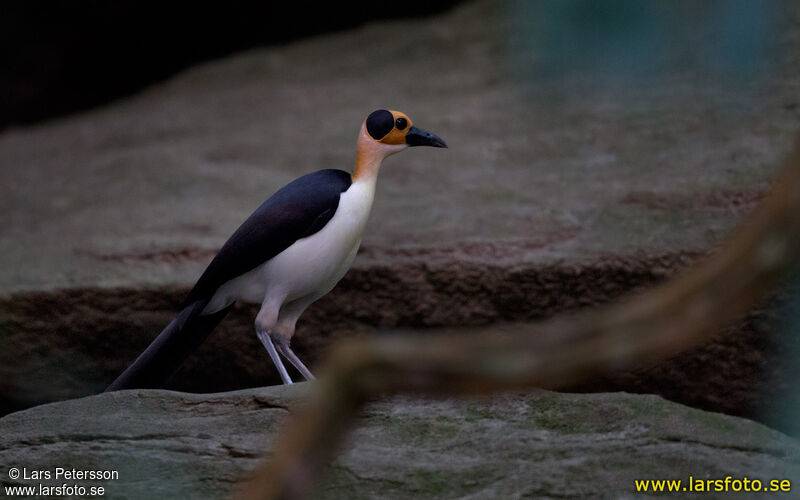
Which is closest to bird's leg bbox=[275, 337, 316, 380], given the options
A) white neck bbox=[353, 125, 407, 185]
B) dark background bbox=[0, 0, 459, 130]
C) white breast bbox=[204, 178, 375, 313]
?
white breast bbox=[204, 178, 375, 313]

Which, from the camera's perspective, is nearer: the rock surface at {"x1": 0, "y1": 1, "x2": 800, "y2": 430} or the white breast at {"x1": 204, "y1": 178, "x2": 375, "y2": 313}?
the white breast at {"x1": 204, "y1": 178, "x2": 375, "y2": 313}

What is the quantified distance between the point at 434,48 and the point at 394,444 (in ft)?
14.0

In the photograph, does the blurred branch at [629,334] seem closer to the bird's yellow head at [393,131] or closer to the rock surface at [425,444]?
the rock surface at [425,444]

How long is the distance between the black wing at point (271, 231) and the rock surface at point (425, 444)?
1.42 ft

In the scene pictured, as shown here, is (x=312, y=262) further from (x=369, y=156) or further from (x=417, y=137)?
(x=417, y=137)

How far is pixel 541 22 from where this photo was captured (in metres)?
1.59

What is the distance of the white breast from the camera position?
331cm

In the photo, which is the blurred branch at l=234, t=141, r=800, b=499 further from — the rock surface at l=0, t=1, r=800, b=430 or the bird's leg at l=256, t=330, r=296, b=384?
the bird's leg at l=256, t=330, r=296, b=384

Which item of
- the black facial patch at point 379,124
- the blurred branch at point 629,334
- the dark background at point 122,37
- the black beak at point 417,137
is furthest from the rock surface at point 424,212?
the blurred branch at point 629,334

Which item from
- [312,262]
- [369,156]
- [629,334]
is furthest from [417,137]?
[629,334]

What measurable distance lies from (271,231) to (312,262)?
18 centimetres

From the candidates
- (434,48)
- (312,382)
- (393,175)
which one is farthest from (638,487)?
(434,48)

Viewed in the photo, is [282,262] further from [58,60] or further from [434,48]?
[58,60]

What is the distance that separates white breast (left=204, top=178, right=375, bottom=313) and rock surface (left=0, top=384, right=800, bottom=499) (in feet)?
1.25
